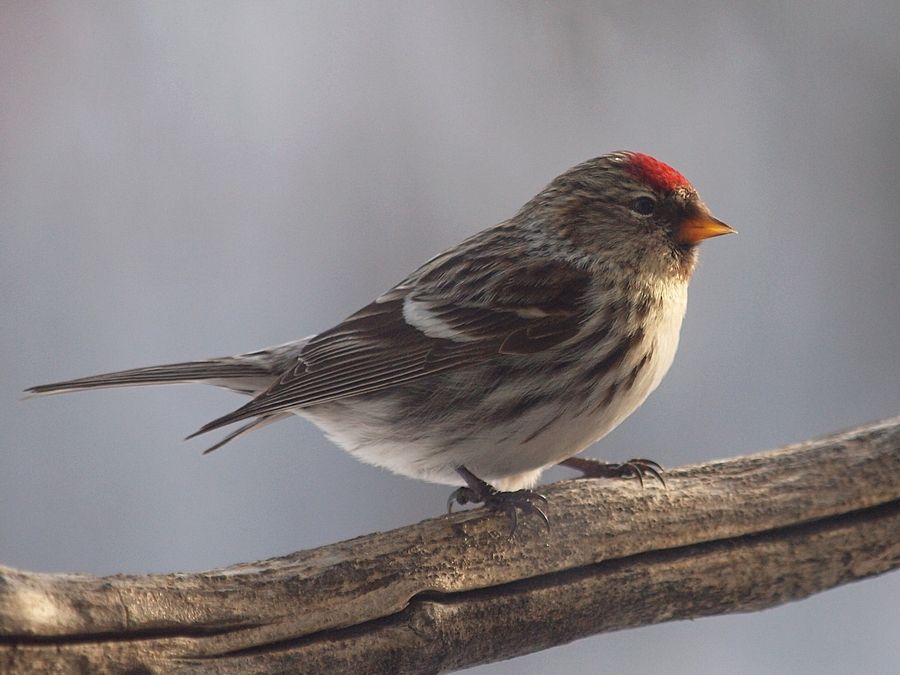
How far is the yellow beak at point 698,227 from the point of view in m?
2.09

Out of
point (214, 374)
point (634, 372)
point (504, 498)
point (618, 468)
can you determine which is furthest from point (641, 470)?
point (214, 374)

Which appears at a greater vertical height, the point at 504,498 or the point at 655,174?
the point at 655,174

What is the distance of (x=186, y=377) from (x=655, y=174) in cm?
95

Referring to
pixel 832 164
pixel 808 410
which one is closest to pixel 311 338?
pixel 808 410

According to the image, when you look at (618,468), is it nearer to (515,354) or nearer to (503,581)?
(515,354)

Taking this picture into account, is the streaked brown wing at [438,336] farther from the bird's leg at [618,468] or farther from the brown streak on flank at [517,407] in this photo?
the bird's leg at [618,468]

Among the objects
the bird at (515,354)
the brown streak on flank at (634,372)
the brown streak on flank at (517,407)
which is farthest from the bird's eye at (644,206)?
the brown streak on flank at (517,407)

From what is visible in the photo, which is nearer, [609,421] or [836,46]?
[609,421]

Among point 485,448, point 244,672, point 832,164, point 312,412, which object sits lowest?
point 244,672

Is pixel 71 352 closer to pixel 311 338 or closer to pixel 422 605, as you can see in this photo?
pixel 311 338

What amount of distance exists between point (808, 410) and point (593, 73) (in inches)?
40.0

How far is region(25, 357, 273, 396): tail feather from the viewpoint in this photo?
2006 millimetres

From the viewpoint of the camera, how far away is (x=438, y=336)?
2.06m

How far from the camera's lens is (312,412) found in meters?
2.14
